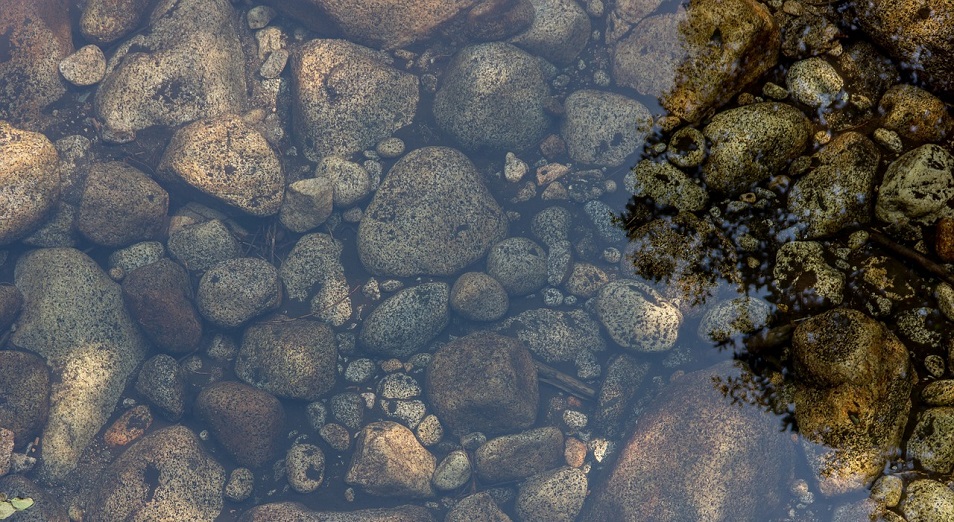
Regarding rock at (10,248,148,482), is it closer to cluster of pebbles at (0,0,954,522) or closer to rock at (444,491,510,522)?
cluster of pebbles at (0,0,954,522)

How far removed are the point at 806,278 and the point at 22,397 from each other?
1089 cm

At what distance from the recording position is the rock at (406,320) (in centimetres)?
962

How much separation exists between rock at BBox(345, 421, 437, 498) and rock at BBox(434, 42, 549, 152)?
5526mm

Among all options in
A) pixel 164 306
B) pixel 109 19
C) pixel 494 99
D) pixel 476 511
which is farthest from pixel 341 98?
pixel 476 511

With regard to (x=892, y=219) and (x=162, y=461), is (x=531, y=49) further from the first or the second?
(x=162, y=461)

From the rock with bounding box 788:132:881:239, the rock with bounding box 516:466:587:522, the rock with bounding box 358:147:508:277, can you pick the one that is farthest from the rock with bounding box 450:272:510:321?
the rock with bounding box 788:132:881:239

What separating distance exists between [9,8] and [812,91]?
13.0 meters

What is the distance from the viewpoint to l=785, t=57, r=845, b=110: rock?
13.8 ft

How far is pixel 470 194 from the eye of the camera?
33.3 feet

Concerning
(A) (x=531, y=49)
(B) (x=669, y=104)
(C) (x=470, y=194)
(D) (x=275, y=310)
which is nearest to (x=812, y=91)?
(B) (x=669, y=104)

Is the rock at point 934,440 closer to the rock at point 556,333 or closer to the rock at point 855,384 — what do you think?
the rock at point 855,384

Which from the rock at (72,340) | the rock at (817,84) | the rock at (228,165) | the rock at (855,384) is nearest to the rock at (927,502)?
the rock at (855,384)

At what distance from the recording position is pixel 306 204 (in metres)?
9.78

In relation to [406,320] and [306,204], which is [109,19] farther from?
[406,320]
